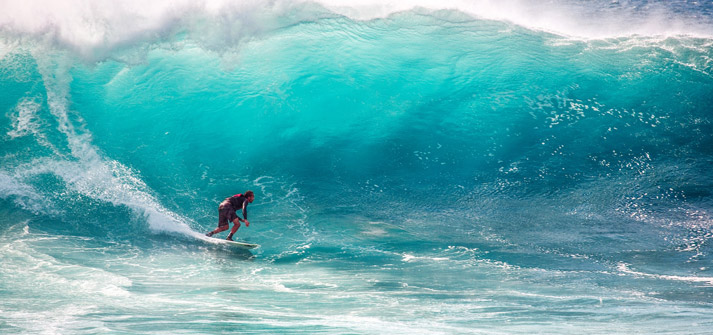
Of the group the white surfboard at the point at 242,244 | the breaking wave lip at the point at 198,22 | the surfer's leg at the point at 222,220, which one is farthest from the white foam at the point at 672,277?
the breaking wave lip at the point at 198,22

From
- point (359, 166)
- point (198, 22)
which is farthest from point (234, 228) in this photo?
point (198, 22)

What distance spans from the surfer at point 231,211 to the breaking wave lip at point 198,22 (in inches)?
190

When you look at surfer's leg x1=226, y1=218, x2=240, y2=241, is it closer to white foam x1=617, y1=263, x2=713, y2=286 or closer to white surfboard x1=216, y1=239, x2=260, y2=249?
white surfboard x1=216, y1=239, x2=260, y2=249

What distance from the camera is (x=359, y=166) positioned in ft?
33.6

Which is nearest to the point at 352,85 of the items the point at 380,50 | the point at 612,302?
the point at 380,50

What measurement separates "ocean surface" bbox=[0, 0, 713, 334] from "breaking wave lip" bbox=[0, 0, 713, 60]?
0.15 feet

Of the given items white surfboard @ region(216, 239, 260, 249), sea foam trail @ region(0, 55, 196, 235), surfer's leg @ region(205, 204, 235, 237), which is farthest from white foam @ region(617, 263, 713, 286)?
sea foam trail @ region(0, 55, 196, 235)

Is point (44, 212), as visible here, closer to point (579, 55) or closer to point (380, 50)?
point (380, 50)

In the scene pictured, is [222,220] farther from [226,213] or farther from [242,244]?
[242,244]

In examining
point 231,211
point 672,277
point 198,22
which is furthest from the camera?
point 198,22

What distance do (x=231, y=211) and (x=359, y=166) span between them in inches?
108

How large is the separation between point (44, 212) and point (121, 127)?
2362 mm

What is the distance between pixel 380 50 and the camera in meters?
12.0

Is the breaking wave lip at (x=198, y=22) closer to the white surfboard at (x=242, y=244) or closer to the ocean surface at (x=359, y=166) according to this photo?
the ocean surface at (x=359, y=166)
